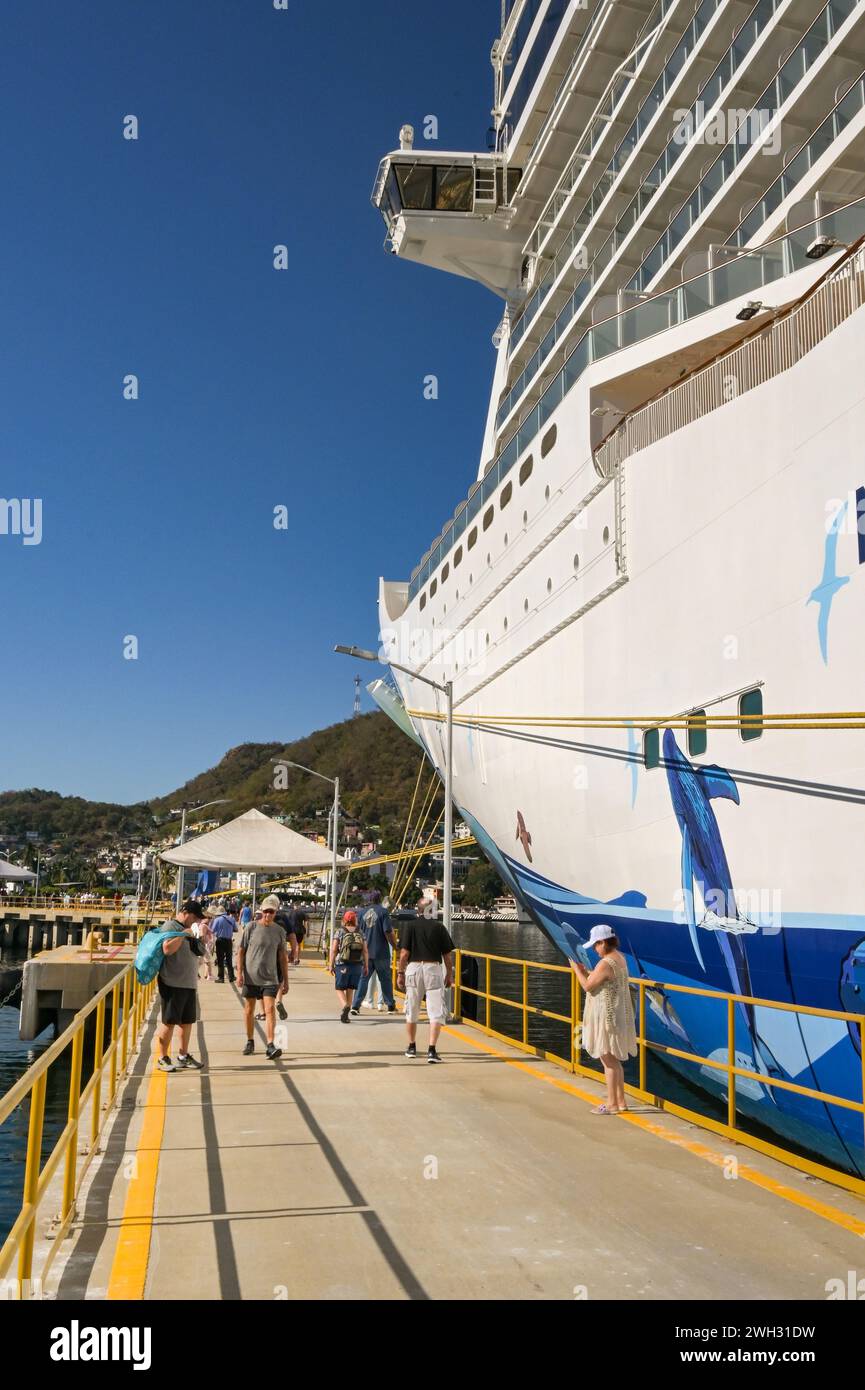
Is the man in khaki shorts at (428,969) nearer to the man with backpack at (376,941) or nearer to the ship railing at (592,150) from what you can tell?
the man with backpack at (376,941)

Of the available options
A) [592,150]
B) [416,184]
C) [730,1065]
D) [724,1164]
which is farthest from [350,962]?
[416,184]

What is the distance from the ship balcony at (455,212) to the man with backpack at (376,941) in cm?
1774

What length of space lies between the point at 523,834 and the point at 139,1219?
12.0 meters

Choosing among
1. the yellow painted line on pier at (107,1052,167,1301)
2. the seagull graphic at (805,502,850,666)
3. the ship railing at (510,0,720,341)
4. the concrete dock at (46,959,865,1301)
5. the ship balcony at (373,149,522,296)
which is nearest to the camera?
the yellow painted line on pier at (107,1052,167,1301)

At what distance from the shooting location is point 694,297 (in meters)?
13.6

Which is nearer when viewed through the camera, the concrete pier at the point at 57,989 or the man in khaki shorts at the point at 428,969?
the man in khaki shorts at the point at 428,969

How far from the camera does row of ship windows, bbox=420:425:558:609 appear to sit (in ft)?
55.4

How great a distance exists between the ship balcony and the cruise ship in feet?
8.56

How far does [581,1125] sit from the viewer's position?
825 centimetres

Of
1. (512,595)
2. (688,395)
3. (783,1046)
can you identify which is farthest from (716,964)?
(512,595)

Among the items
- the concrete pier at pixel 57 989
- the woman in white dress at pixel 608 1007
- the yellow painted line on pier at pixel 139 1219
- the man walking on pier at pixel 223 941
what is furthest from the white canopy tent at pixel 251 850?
the woman in white dress at pixel 608 1007

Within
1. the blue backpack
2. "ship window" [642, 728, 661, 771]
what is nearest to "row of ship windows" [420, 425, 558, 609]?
"ship window" [642, 728, 661, 771]

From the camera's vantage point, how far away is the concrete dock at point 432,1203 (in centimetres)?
478

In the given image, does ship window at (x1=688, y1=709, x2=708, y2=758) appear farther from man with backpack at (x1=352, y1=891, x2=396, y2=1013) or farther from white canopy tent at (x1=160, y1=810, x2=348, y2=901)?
white canopy tent at (x1=160, y1=810, x2=348, y2=901)
